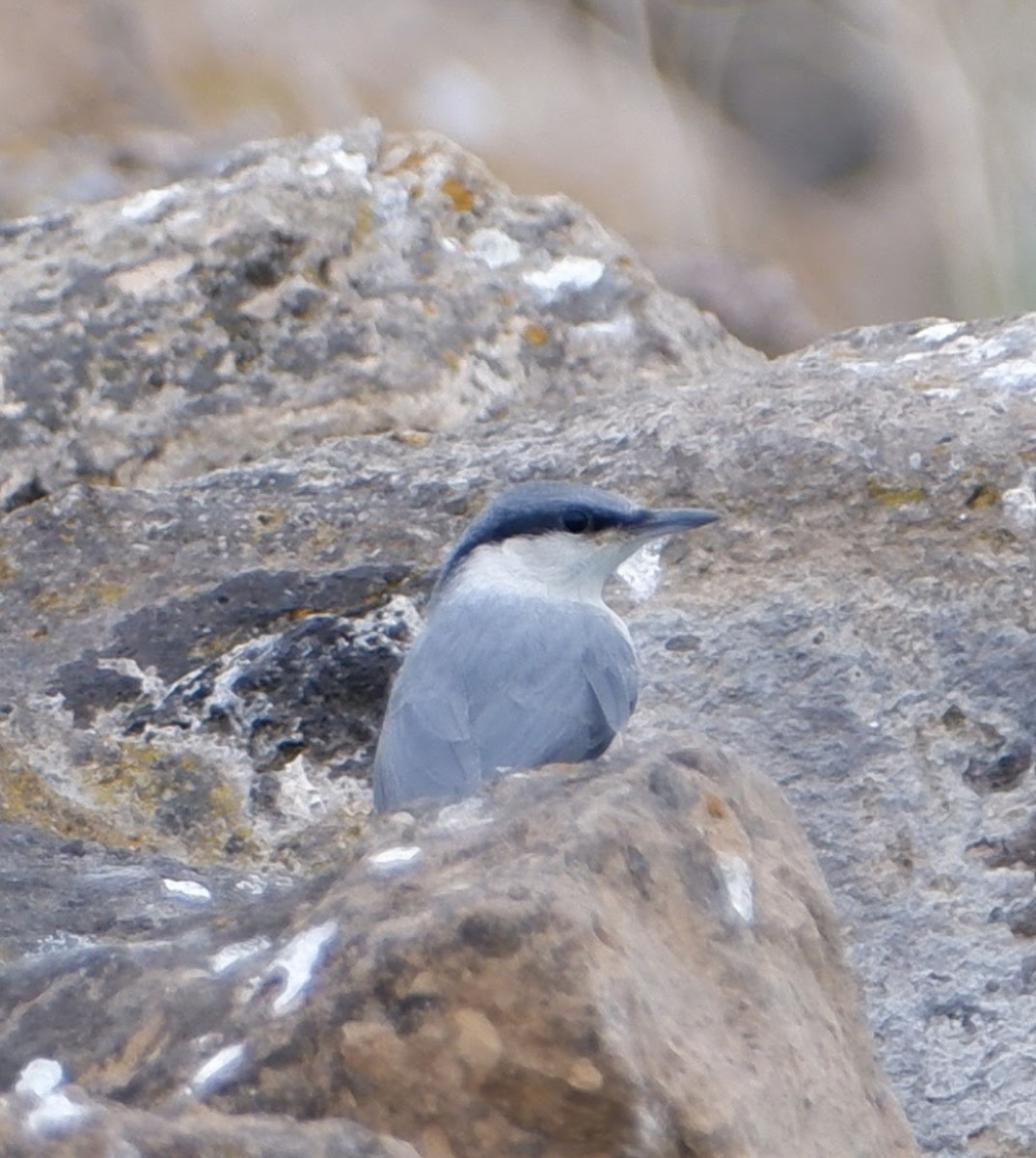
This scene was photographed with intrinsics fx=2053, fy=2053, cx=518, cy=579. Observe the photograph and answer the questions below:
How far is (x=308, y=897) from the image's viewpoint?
244cm

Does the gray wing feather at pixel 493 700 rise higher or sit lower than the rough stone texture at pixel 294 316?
lower

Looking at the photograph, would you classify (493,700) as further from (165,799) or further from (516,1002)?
(516,1002)

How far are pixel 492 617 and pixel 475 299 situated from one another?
128cm

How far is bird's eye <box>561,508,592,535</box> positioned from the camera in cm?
398

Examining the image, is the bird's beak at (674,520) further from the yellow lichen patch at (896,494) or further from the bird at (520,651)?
the yellow lichen patch at (896,494)

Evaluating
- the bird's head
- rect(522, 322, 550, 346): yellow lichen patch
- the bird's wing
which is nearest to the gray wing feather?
the bird's wing

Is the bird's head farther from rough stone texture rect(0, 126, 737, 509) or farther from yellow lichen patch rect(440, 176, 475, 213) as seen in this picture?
yellow lichen patch rect(440, 176, 475, 213)

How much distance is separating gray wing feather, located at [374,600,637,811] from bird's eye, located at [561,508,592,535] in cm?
21

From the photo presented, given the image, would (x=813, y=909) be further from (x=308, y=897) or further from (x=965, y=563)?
(x=965, y=563)

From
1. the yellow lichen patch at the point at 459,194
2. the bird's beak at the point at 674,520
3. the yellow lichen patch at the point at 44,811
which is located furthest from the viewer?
the yellow lichen patch at the point at 459,194

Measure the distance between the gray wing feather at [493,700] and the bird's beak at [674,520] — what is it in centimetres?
19

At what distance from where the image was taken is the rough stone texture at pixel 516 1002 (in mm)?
2115

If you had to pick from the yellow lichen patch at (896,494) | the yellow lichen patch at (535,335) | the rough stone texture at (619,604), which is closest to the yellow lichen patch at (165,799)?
the rough stone texture at (619,604)

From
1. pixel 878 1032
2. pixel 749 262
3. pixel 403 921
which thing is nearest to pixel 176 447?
pixel 878 1032
